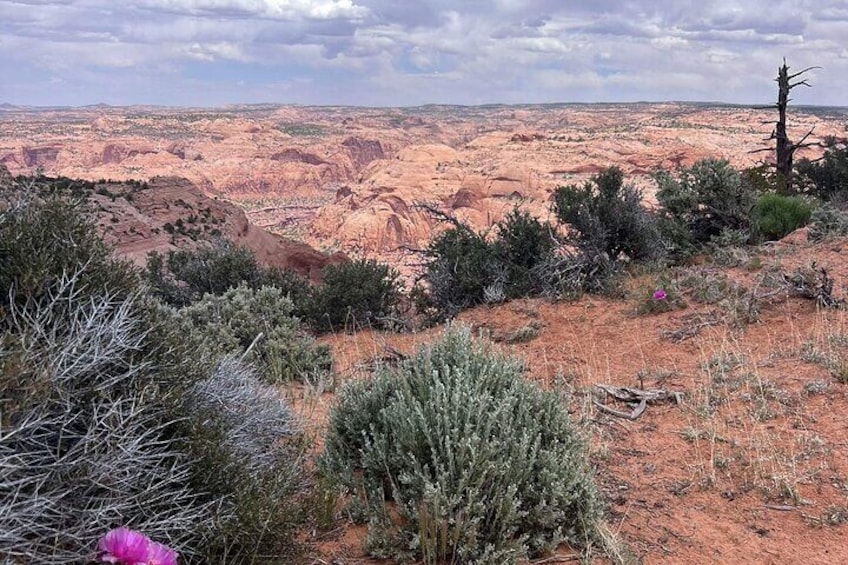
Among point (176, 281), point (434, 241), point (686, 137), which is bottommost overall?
point (176, 281)

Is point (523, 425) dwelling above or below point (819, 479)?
above

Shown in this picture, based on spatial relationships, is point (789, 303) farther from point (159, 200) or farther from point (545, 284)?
point (159, 200)

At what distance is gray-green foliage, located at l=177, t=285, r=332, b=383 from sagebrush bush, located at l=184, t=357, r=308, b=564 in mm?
2449

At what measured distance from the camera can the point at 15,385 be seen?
185 centimetres

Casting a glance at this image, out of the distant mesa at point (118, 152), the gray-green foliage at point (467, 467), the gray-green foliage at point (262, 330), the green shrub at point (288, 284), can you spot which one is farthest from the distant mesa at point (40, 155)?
the gray-green foliage at point (467, 467)

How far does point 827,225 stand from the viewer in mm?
9680

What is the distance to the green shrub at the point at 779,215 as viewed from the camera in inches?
426

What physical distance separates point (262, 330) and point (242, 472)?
4412 mm

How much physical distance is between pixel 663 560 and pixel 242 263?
30.3 ft

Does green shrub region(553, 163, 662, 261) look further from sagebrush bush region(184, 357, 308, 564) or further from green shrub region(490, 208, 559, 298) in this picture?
sagebrush bush region(184, 357, 308, 564)

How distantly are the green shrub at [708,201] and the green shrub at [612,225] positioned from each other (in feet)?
4.24

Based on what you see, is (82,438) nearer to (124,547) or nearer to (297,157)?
(124,547)

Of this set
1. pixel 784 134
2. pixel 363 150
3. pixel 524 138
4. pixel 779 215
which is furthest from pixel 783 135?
pixel 363 150

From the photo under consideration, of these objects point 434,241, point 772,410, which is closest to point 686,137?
point 434,241
